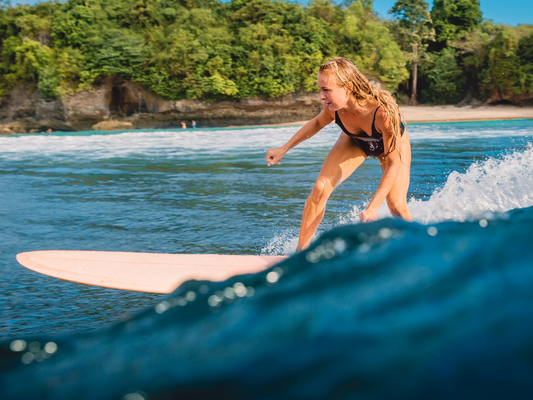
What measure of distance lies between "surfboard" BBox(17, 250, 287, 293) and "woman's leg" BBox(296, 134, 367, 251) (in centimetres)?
34

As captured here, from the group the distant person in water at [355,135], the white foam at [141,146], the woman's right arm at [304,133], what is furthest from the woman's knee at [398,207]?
the white foam at [141,146]

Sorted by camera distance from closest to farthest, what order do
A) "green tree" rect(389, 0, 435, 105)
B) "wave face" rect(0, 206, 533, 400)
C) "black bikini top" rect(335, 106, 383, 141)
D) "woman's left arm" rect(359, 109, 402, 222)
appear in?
1. "wave face" rect(0, 206, 533, 400)
2. "woman's left arm" rect(359, 109, 402, 222)
3. "black bikini top" rect(335, 106, 383, 141)
4. "green tree" rect(389, 0, 435, 105)

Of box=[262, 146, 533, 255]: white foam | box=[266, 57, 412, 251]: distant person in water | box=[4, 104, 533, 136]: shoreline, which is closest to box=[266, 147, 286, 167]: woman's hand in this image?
box=[266, 57, 412, 251]: distant person in water

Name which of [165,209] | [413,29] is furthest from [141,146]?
[413,29]

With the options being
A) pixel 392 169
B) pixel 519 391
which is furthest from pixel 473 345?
pixel 392 169

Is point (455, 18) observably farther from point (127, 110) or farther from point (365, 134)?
point (365, 134)

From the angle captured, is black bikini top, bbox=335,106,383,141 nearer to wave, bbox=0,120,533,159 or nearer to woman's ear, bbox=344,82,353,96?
woman's ear, bbox=344,82,353,96

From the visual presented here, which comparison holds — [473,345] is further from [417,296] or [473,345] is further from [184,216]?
[184,216]

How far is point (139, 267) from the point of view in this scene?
3086mm

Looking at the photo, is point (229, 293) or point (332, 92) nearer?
point (229, 293)

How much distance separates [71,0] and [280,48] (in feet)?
54.7

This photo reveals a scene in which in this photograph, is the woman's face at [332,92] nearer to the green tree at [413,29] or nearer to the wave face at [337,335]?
the wave face at [337,335]

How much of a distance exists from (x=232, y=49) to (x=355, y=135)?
32924 millimetres

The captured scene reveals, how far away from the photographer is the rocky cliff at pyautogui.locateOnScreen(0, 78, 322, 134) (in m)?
32.8
